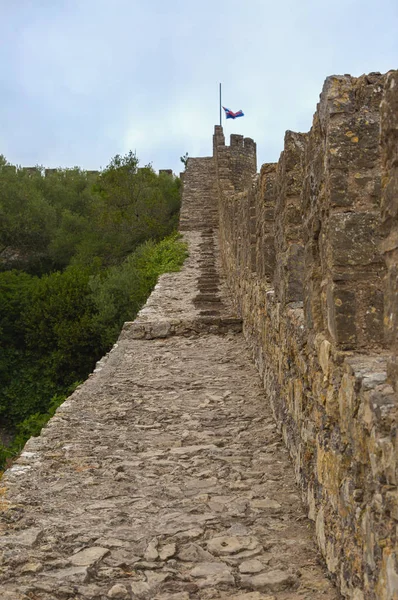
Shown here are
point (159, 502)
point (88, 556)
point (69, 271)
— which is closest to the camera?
point (88, 556)

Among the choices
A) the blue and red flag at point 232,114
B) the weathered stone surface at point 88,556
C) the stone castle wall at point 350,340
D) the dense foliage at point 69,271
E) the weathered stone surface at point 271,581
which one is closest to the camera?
the stone castle wall at point 350,340

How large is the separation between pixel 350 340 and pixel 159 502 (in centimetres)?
153

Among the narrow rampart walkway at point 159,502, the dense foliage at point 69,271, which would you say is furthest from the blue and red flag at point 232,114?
the narrow rampart walkway at point 159,502

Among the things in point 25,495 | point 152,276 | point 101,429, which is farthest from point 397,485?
point 152,276

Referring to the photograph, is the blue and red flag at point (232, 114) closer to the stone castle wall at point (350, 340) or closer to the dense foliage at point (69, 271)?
the dense foliage at point (69, 271)

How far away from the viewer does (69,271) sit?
64.4 feet

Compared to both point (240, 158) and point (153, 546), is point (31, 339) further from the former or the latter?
point (153, 546)

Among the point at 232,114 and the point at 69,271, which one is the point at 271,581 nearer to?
Answer: the point at 69,271

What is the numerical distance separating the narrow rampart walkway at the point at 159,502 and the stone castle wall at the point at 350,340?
0.24m

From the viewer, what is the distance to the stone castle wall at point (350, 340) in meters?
1.85

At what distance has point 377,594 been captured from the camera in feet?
6.37

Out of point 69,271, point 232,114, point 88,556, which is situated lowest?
point 88,556

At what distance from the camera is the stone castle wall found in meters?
1.85

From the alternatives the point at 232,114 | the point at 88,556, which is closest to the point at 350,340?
the point at 88,556
